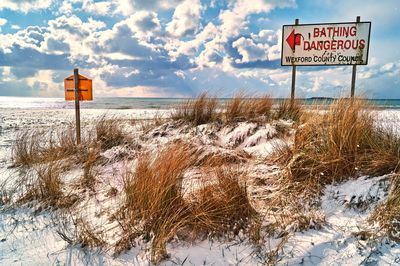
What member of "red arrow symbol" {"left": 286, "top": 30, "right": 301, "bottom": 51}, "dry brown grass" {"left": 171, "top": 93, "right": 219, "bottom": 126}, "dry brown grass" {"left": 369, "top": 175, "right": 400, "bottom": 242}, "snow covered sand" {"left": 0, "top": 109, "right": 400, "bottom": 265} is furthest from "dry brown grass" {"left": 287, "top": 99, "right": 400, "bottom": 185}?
"red arrow symbol" {"left": 286, "top": 30, "right": 301, "bottom": 51}

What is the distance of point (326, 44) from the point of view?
283 inches

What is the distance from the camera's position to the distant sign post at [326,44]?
6.98 metres

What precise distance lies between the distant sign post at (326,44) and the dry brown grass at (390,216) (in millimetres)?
4716

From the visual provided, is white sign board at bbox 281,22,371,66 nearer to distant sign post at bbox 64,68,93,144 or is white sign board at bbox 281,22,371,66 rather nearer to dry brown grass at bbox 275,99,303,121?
dry brown grass at bbox 275,99,303,121

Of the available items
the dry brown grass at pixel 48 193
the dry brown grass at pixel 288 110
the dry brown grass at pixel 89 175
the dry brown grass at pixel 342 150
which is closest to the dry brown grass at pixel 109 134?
the dry brown grass at pixel 89 175

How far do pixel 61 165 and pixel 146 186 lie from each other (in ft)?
8.61

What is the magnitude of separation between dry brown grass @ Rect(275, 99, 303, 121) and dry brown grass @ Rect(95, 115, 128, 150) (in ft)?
11.4

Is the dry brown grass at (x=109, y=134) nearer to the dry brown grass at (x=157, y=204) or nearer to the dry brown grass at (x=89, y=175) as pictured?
the dry brown grass at (x=89, y=175)

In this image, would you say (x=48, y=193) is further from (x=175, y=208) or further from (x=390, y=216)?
(x=390, y=216)

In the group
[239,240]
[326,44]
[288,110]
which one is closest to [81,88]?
[288,110]

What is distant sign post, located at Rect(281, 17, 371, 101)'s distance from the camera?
22.9 ft

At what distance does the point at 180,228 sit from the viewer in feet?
8.23

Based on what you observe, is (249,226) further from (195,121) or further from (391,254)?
(195,121)

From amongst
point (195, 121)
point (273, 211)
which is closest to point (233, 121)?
point (195, 121)
